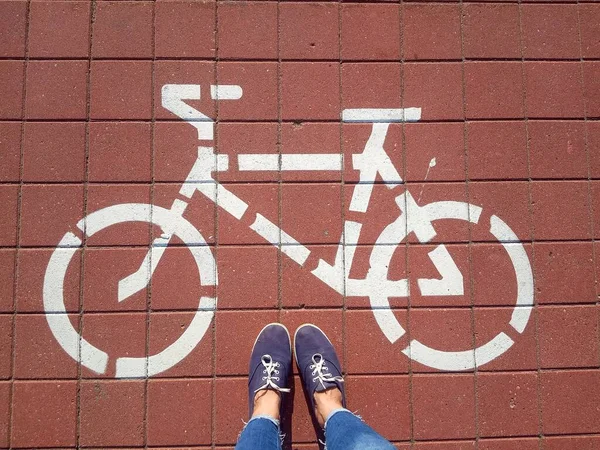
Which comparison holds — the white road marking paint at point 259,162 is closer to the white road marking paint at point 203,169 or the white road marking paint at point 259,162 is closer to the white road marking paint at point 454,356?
the white road marking paint at point 203,169

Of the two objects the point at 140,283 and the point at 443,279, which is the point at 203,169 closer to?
the point at 140,283

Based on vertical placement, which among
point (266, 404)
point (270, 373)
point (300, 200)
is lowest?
point (266, 404)

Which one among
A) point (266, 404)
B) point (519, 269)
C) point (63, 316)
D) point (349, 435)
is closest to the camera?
point (349, 435)

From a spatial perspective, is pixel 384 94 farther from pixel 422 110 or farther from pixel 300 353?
pixel 300 353

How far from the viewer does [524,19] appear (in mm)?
2836

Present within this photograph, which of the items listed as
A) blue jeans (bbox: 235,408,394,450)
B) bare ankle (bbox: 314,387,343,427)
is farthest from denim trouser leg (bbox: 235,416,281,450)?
bare ankle (bbox: 314,387,343,427)

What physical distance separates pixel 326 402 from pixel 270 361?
1.23 ft

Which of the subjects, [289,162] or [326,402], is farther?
[289,162]

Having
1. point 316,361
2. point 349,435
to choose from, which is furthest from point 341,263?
point 349,435

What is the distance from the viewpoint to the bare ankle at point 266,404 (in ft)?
8.09

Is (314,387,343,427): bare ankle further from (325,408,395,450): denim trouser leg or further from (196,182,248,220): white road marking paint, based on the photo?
(196,182,248,220): white road marking paint

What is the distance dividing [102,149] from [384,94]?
1693 millimetres

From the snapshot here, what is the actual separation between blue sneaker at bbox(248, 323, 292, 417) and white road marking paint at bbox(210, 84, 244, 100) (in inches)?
53.1

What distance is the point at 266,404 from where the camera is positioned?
2.48 m
